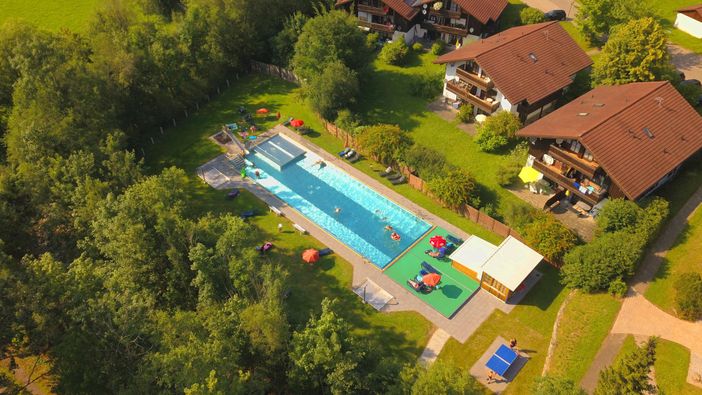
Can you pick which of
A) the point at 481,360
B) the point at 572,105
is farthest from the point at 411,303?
the point at 572,105

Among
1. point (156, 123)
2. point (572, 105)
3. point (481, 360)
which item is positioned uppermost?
point (572, 105)

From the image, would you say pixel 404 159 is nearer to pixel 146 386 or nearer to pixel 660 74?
pixel 660 74

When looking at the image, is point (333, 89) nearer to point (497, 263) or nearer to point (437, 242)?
point (437, 242)

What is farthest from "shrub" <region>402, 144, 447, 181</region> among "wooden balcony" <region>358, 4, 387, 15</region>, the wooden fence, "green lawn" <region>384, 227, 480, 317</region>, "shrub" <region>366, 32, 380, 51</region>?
"wooden balcony" <region>358, 4, 387, 15</region>

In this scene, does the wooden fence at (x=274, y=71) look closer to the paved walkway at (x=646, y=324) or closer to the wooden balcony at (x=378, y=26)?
the wooden balcony at (x=378, y=26)

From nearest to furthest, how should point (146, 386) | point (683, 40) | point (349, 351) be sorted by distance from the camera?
point (146, 386), point (349, 351), point (683, 40)

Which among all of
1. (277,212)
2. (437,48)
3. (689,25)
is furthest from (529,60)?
(277,212)

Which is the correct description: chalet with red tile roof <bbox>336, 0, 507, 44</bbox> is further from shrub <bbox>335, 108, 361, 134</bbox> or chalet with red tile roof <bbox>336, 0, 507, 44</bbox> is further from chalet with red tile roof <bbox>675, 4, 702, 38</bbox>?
chalet with red tile roof <bbox>675, 4, 702, 38</bbox>

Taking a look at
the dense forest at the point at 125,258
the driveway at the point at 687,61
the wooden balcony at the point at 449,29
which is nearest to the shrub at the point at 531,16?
the wooden balcony at the point at 449,29
